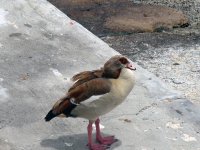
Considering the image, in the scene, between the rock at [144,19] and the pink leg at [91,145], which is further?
the rock at [144,19]

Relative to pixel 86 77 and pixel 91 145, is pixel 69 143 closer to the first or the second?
pixel 91 145

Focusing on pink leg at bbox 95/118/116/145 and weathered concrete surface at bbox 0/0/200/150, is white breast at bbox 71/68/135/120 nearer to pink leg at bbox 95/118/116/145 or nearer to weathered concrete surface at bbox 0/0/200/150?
pink leg at bbox 95/118/116/145

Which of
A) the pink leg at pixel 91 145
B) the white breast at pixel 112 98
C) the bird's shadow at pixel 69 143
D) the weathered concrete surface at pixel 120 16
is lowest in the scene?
the weathered concrete surface at pixel 120 16

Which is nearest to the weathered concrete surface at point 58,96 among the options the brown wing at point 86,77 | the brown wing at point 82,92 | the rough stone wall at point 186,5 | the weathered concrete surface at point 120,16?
the brown wing at point 82,92

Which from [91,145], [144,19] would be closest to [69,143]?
[91,145]

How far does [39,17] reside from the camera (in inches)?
241

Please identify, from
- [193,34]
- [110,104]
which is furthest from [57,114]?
[193,34]

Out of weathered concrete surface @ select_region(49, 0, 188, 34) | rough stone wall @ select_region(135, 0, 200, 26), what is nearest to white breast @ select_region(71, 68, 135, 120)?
weathered concrete surface @ select_region(49, 0, 188, 34)

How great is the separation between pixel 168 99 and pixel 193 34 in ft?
6.61

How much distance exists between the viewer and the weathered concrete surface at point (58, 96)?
13.5 feet

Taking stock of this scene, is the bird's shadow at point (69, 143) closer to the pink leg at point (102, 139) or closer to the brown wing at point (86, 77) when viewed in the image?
the pink leg at point (102, 139)

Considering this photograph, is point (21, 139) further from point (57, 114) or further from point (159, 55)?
point (159, 55)

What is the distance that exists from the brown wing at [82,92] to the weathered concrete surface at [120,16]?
8.80 feet

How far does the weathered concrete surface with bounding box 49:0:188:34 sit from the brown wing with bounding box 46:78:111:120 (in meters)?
2.68
